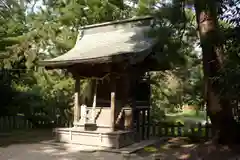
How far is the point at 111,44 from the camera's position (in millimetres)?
10633

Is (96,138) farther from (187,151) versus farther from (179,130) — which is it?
(179,130)

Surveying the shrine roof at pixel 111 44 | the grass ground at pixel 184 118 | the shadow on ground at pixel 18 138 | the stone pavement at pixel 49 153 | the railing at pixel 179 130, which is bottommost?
the stone pavement at pixel 49 153

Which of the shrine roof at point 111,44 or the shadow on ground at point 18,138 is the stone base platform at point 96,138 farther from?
the shrine roof at point 111,44

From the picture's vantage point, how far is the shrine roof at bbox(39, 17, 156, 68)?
29.1 ft

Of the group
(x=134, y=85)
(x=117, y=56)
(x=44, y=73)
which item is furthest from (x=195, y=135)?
(x=44, y=73)

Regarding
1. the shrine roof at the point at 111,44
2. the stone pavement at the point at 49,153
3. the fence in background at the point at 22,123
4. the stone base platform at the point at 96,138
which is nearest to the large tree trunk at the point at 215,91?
the shrine roof at the point at 111,44

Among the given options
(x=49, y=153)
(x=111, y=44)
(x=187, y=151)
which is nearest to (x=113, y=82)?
(x=111, y=44)

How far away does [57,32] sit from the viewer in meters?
15.2

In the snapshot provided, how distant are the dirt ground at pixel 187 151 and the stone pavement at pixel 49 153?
0.84m

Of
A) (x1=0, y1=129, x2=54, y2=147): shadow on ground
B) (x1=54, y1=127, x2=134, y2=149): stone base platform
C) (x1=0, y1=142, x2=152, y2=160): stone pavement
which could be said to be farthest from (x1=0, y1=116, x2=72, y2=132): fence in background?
(x1=54, y1=127, x2=134, y2=149): stone base platform

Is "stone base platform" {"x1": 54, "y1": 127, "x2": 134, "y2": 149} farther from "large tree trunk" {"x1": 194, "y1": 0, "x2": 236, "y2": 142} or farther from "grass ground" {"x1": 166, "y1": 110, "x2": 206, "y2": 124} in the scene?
"grass ground" {"x1": 166, "y1": 110, "x2": 206, "y2": 124}

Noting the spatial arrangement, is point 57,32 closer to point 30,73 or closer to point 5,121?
Result: point 30,73

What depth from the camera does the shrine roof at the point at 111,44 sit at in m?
8.85

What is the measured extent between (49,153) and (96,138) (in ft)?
5.18
